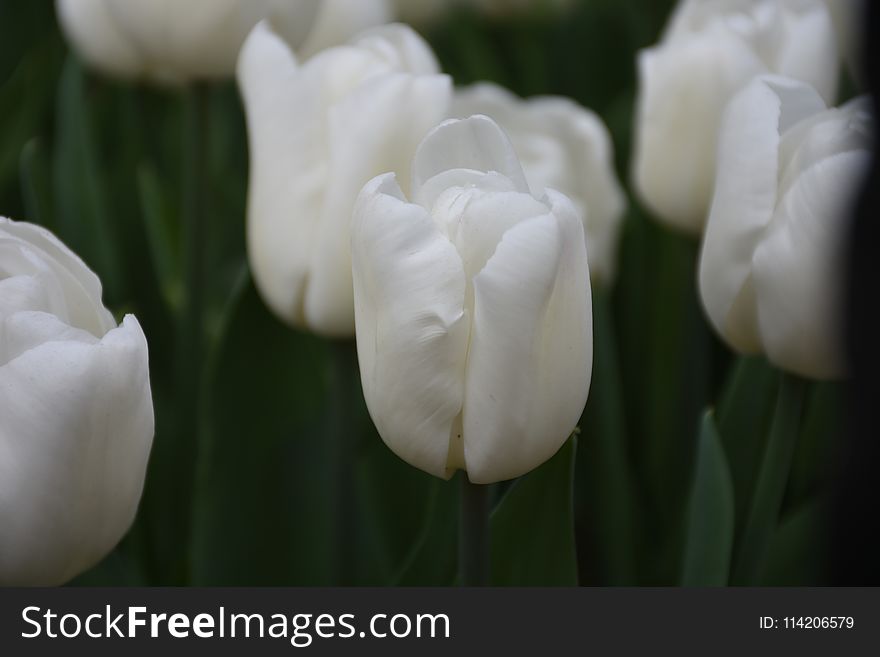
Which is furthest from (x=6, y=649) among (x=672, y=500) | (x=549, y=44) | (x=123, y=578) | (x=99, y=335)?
(x=549, y=44)

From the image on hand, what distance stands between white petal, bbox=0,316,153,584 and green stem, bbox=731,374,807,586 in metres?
0.36

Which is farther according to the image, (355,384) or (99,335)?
(355,384)

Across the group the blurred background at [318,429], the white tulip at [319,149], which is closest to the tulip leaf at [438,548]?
the blurred background at [318,429]

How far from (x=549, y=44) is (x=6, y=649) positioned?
4.18 feet

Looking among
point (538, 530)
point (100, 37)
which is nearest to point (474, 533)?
point (538, 530)

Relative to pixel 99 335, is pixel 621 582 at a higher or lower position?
lower

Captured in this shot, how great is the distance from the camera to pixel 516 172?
542 millimetres

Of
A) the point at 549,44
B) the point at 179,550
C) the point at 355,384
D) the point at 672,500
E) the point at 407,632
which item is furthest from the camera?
the point at 549,44

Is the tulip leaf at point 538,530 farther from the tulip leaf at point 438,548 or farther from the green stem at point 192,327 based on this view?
the green stem at point 192,327

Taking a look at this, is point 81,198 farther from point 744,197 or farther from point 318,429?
point 744,197

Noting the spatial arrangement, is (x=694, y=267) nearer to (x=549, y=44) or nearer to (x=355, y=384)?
(x=355, y=384)

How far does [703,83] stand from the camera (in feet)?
2.86

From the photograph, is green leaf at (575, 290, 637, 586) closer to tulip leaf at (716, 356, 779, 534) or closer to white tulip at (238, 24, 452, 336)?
tulip leaf at (716, 356, 779, 534)

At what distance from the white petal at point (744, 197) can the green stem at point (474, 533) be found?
A: 20cm
